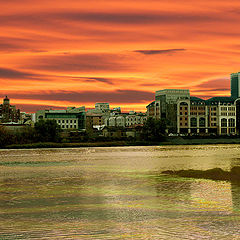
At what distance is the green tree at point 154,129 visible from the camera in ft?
448

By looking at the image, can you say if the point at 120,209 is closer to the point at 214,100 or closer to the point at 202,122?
the point at 202,122

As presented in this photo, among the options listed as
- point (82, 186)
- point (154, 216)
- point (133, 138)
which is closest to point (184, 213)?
point (154, 216)

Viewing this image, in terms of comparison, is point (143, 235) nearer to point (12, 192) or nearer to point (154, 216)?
point (154, 216)

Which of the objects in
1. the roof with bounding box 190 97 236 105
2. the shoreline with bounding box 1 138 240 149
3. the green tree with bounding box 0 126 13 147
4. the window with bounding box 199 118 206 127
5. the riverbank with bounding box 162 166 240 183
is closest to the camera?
the riverbank with bounding box 162 166 240 183

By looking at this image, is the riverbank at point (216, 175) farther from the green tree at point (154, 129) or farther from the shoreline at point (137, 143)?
the green tree at point (154, 129)

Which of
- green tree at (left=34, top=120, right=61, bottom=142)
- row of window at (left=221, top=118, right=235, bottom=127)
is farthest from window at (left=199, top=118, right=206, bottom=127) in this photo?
green tree at (left=34, top=120, right=61, bottom=142)

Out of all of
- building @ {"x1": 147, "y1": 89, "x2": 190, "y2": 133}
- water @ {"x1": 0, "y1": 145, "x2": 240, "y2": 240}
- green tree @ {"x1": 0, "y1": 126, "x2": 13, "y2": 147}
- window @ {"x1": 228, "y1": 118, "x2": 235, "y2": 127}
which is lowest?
water @ {"x1": 0, "y1": 145, "x2": 240, "y2": 240}

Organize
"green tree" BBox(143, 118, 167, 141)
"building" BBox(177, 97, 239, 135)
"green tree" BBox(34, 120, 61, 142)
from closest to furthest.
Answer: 1. "green tree" BBox(34, 120, 61, 142)
2. "green tree" BBox(143, 118, 167, 141)
3. "building" BBox(177, 97, 239, 135)

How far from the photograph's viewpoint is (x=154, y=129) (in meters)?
137

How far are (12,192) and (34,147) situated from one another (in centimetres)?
8770

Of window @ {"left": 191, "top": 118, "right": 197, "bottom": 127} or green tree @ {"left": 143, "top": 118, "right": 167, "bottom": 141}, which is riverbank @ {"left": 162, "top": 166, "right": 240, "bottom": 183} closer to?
green tree @ {"left": 143, "top": 118, "right": 167, "bottom": 141}

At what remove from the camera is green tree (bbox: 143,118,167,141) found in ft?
448

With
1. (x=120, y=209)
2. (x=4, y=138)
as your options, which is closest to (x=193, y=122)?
(x=4, y=138)

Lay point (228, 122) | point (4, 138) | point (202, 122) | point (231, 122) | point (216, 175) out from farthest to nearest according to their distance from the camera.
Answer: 1. point (231, 122)
2. point (228, 122)
3. point (202, 122)
4. point (4, 138)
5. point (216, 175)
